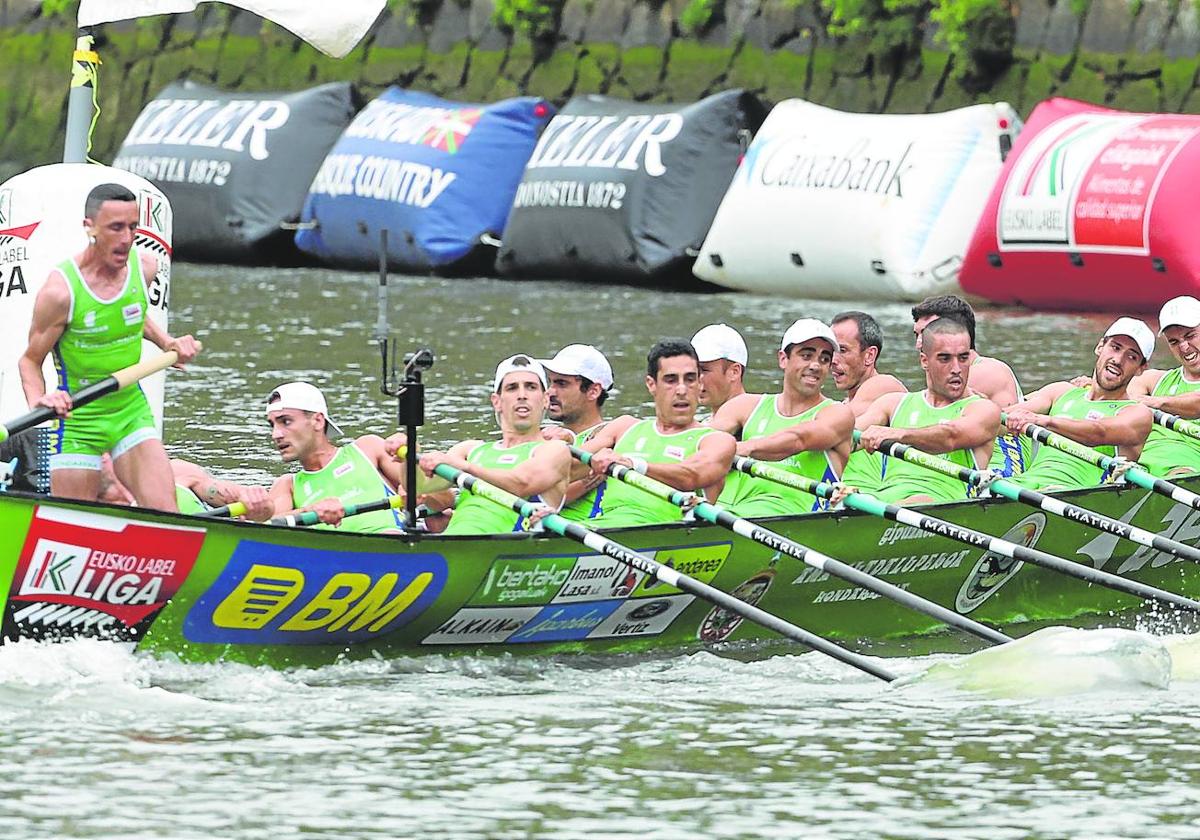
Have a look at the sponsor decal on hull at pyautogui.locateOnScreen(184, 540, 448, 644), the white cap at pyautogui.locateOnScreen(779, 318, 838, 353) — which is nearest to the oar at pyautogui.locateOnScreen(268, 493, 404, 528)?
the sponsor decal on hull at pyautogui.locateOnScreen(184, 540, 448, 644)

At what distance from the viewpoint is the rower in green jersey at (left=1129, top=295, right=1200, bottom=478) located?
483 inches

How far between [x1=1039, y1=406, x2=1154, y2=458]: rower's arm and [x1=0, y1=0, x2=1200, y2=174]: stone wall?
1070 centimetres

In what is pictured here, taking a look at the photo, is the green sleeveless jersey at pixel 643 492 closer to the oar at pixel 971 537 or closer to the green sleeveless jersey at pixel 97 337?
the oar at pixel 971 537

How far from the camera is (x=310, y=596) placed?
913 cm

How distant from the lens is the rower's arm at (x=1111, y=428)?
1192 cm

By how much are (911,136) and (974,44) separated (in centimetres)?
217

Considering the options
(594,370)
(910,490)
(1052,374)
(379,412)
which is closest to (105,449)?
(594,370)

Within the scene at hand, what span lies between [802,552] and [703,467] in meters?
0.80

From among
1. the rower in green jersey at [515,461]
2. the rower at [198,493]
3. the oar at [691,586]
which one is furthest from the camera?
the rower at [198,493]

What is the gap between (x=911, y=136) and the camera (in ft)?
71.4

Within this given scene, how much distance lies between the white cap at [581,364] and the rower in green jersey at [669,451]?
230 mm

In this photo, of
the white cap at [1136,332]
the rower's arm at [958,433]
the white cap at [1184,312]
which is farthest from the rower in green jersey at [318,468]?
the white cap at [1184,312]

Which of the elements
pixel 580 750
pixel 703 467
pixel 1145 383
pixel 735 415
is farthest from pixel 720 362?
pixel 580 750

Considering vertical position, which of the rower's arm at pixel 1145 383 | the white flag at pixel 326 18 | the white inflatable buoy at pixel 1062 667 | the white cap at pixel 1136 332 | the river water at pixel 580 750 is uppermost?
the white flag at pixel 326 18
